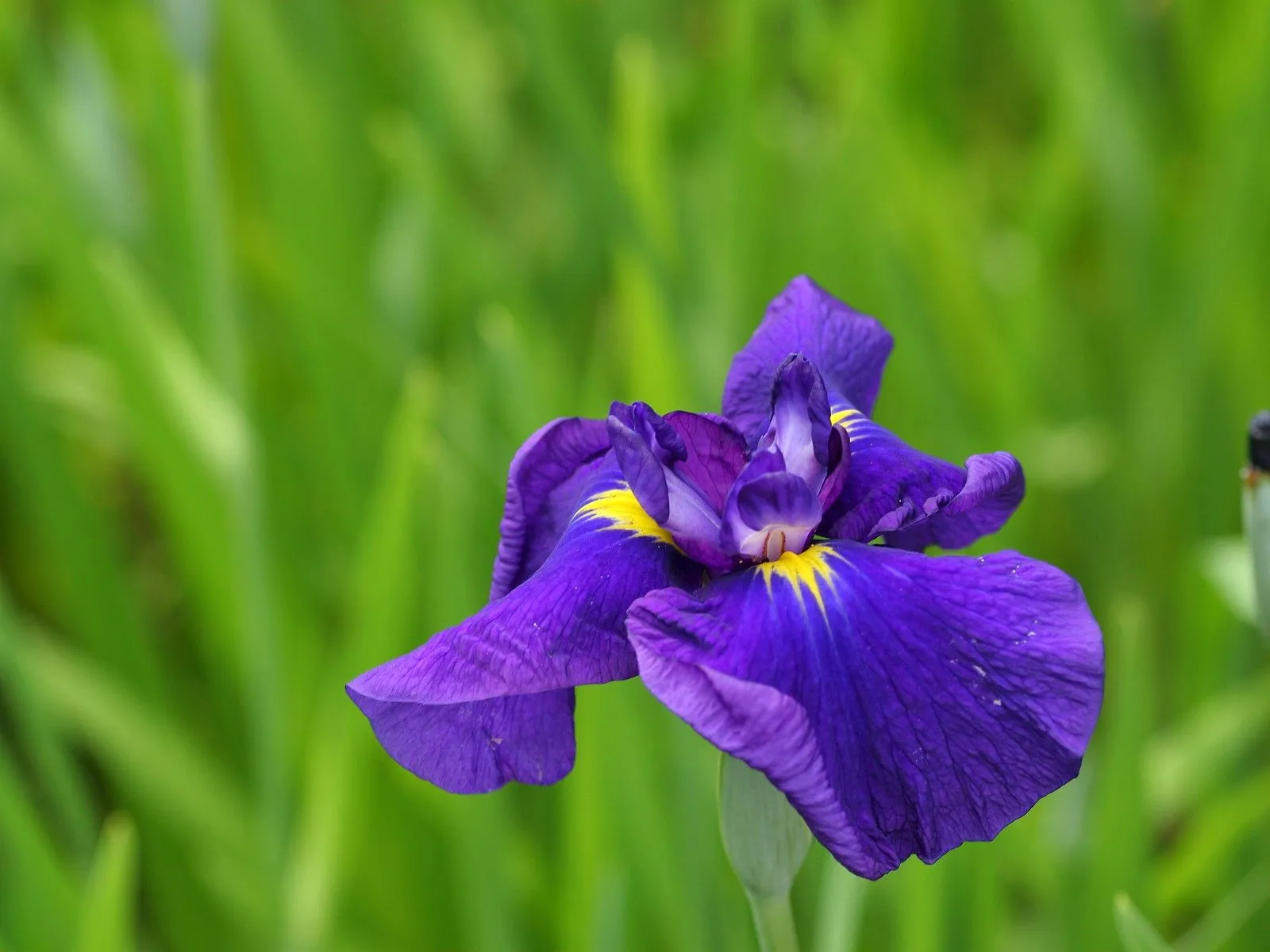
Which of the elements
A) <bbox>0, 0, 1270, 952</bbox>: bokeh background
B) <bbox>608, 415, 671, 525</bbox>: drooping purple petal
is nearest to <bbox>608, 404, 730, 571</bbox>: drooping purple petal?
<bbox>608, 415, 671, 525</bbox>: drooping purple petal

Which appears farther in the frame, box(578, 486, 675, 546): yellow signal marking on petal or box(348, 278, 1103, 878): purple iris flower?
box(578, 486, 675, 546): yellow signal marking on petal

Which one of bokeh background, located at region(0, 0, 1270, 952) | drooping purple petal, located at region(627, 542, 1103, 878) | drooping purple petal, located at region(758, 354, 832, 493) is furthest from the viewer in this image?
bokeh background, located at region(0, 0, 1270, 952)

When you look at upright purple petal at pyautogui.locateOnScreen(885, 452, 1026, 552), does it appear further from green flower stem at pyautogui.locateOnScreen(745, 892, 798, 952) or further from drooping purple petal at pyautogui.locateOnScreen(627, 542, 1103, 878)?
green flower stem at pyautogui.locateOnScreen(745, 892, 798, 952)

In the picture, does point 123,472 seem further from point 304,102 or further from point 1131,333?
point 1131,333

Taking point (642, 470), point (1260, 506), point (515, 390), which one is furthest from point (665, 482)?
point (515, 390)

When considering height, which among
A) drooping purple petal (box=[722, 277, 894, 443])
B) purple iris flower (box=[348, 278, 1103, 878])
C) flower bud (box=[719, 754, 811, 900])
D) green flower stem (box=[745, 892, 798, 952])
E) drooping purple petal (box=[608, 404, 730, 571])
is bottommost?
green flower stem (box=[745, 892, 798, 952])

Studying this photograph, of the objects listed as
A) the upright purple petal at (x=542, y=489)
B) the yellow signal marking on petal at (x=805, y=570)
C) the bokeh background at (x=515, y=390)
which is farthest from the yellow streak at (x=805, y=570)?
the bokeh background at (x=515, y=390)

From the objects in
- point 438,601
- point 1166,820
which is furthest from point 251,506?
point 1166,820
